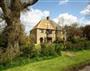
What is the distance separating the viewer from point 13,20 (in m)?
26.3

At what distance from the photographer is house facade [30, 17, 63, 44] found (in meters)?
68.9

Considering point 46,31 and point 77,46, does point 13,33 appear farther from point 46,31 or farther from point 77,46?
point 46,31

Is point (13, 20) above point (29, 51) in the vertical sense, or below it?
above

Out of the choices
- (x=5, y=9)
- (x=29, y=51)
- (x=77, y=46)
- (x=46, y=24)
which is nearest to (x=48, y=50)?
(x=29, y=51)

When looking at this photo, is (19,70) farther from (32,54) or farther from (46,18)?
(46,18)

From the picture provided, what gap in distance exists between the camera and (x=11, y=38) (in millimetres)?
26484

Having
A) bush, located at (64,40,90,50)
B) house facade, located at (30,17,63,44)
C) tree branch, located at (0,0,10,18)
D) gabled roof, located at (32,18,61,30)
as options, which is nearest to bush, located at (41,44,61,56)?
tree branch, located at (0,0,10,18)

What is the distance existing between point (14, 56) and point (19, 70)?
616 centimetres

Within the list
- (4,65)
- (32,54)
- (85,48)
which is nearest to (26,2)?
(32,54)

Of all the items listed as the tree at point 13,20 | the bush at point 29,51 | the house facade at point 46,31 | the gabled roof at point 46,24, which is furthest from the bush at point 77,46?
the gabled roof at point 46,24

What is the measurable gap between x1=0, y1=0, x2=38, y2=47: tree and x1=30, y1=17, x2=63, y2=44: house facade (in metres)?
41.4

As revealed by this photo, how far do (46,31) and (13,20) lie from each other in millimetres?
44415

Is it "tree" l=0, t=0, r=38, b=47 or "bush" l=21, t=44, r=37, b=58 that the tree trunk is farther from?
"bush" l=21, t=44, r=37, b=58

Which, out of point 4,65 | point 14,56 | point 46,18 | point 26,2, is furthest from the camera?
point 46,18
